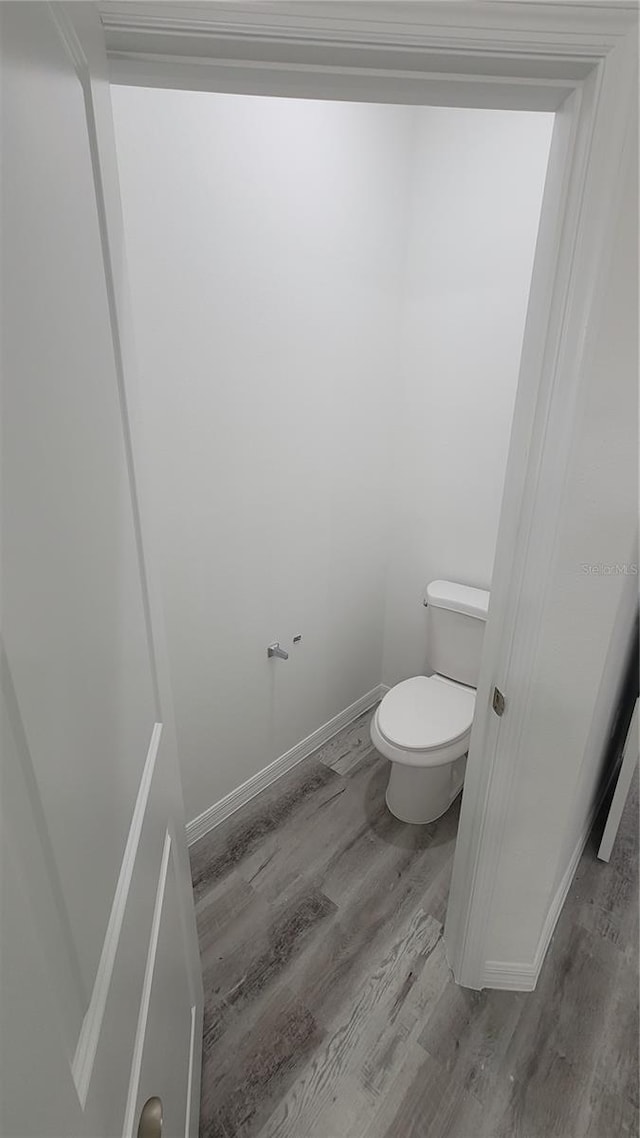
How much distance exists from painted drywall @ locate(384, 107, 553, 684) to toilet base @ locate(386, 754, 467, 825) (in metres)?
0.53

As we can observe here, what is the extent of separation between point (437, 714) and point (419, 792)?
287 millimetres

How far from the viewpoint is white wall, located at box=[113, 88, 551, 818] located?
1231 millimetres

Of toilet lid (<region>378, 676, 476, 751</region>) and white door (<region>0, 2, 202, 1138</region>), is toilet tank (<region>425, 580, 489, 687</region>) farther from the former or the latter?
white door (<region>0, 2, 202, 1138</region>)

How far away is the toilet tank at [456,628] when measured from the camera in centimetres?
189

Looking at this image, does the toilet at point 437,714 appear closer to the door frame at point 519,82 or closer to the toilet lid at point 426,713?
the toilet lid at point 426,713

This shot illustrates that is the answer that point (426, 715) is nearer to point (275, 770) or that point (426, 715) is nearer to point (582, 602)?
point (275, 770)

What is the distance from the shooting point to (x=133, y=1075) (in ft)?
1.91

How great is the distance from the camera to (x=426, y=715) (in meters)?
1.78

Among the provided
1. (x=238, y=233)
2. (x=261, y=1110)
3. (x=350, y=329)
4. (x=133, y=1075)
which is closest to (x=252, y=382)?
(x=238, y=233)

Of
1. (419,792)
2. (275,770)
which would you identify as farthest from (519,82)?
(275,770)

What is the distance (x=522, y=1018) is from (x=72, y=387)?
1722 mm

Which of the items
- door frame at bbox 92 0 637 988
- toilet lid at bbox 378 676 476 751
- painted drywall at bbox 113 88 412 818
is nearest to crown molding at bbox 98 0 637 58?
door frame at bbox 92 0 637 988

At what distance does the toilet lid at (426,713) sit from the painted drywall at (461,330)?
0.87 ft

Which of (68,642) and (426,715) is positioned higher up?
(68,642)
